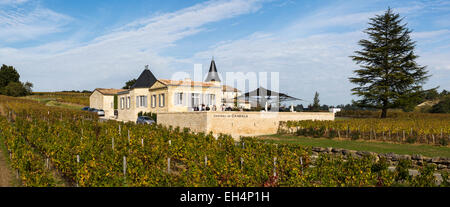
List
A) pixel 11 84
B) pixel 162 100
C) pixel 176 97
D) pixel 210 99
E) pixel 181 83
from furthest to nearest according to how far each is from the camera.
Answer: pixel 11 84 < pixel 210 99 < pixel 162 100 < pixel 181 83 < pixel 176 97

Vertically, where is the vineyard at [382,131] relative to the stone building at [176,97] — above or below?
below

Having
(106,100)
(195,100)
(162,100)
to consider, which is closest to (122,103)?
(106,100)

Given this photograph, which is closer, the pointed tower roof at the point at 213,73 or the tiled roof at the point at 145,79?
the tiled roof at the point at 145,79

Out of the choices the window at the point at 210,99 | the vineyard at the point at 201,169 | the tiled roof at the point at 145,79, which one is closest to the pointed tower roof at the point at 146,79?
the tiled roof at the point at 145,79

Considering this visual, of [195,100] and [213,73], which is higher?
[213,73]

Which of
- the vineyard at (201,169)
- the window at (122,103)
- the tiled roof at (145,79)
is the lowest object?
the vineyard at (201,169)

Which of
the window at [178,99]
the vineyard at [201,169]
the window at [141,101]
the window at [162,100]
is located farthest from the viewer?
the window at [141,101]

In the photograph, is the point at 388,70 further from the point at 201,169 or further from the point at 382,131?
the point at 201,169

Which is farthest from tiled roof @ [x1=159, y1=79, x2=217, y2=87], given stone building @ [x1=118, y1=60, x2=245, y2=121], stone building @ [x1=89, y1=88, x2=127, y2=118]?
stone building @ [x1=89, y1=88, x2=127, y2=118]

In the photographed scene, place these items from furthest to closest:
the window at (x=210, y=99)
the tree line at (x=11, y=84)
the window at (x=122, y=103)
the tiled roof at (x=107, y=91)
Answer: the tree line at (x=11, y=84) → the tiled roof at (x=107, y=91) → the window at (x=122, y=103) → the window at (x=210, y=99)

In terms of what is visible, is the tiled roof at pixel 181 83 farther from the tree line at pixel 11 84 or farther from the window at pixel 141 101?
the tree line at pixel 11 84

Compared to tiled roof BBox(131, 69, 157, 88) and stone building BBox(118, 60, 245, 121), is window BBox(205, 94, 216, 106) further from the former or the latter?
tiled roof BBox(131, 69, 157, 88)
